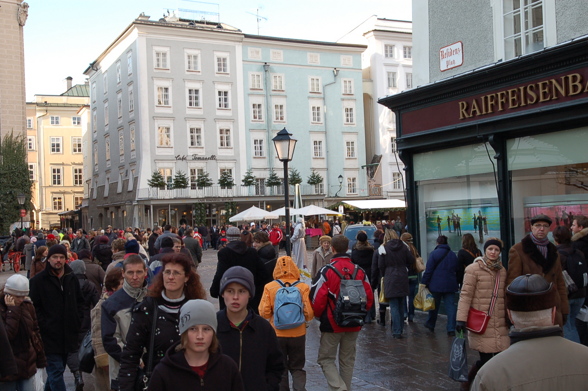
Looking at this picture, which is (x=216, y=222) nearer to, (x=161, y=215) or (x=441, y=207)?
(x=161, y=215)

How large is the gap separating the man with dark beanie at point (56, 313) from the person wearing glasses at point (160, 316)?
277 centimetres

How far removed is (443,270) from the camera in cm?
1034

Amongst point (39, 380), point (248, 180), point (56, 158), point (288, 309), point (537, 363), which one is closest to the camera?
point (537, 363)

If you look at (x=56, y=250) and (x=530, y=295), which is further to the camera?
(x=56, y=250)

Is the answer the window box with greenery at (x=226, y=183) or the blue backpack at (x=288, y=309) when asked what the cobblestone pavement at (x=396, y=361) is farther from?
the window box with greenery at (x=226, y=183)

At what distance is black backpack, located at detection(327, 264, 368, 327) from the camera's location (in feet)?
21.9

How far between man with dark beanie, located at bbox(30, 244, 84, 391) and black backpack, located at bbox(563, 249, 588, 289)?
579 cm

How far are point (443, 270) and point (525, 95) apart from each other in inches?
122

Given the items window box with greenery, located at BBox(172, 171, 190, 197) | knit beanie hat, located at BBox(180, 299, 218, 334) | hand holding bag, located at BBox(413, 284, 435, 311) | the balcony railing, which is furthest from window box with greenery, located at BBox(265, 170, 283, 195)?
knit beanie hat, located at BBox(180, 299, 218, 334)

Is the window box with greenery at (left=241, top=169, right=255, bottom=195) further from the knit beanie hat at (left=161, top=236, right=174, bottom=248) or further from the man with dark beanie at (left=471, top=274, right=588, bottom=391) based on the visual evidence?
the man with dark beanie at (left=471, top=274, right=588, bottom=391)

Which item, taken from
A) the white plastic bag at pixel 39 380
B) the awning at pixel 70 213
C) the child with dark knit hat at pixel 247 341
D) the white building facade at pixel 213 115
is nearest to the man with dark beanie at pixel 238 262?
the white plastic bag at pixel 39 380

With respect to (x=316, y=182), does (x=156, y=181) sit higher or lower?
higher

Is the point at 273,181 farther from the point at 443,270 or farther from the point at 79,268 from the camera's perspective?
the point at 79,268

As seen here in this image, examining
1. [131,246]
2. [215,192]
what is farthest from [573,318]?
[215,192]
